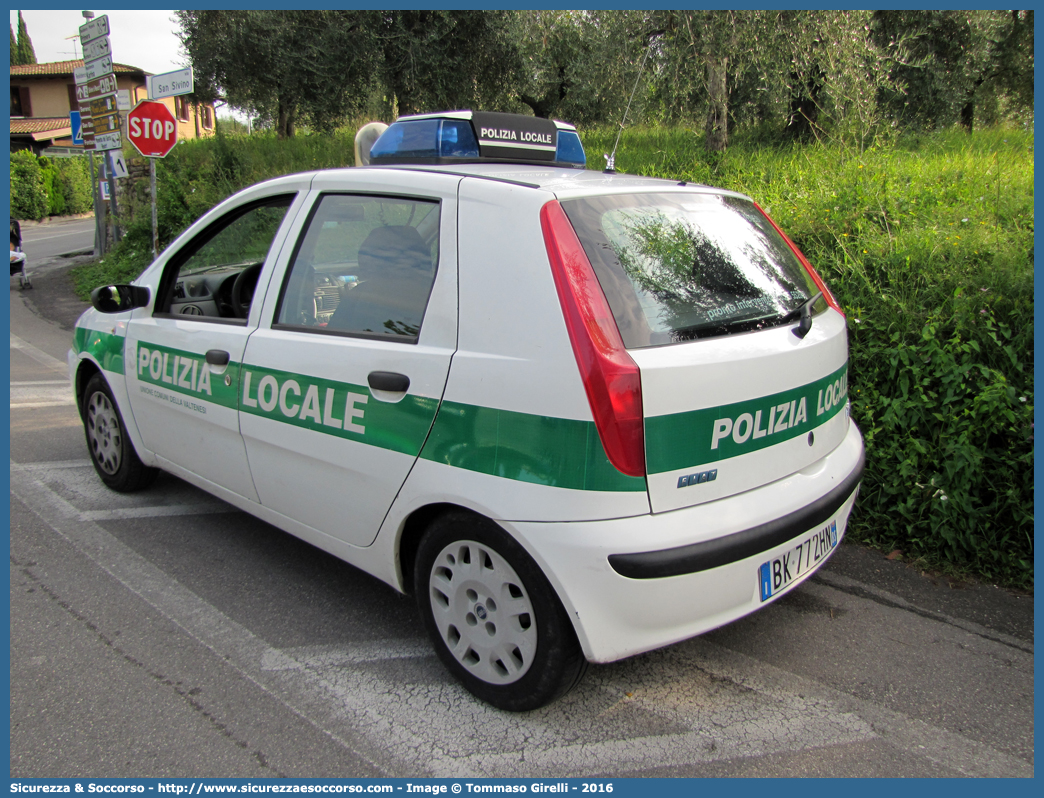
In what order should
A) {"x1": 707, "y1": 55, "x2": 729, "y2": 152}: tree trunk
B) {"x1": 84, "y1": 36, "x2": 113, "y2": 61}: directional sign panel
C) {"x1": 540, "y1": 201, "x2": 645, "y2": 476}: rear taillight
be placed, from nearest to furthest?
{"x1": 540, "y1": 201, "x2": 645, "y2": 476}: rear taillight, {"x1": 707, "y1": 55, "x2": 729, "y2": 152}: tree trunk, {"x1": 84, "y1": 36, "x2": 113, "y2": 61}: directional sign panel

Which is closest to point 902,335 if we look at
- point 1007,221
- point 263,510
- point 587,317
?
point 1007,221

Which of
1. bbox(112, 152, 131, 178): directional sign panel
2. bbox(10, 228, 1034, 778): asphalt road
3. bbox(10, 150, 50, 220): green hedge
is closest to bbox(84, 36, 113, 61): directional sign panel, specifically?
bbox(112, 152, 131, 178): directional sign panel

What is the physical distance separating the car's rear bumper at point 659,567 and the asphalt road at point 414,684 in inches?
16.5

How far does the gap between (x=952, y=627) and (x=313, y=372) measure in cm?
266

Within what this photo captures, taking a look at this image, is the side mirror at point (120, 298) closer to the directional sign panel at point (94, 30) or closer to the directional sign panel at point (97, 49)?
the directional sign panel at point (94, 30)

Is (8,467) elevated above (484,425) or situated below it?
below

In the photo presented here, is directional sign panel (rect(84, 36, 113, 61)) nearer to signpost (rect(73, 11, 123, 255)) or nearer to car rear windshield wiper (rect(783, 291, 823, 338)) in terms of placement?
signpost (rect(73, 11, 123, 255))

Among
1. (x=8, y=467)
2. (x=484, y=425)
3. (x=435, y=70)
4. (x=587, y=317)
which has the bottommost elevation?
(x=8, y=467)

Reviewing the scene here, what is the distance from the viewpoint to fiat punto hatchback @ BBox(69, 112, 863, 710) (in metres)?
2.13

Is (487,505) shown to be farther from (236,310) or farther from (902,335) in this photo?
(902,335)

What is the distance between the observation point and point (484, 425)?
226 centimetres

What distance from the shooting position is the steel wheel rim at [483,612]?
2328 millimetres

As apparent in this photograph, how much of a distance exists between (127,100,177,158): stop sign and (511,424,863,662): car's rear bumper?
368 inches

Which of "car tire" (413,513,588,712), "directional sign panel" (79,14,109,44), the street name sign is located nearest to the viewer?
"car tire" (413,513,588,712)
